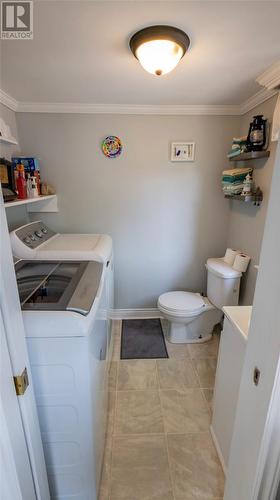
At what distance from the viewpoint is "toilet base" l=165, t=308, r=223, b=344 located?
2.32m

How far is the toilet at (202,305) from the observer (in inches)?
85.1

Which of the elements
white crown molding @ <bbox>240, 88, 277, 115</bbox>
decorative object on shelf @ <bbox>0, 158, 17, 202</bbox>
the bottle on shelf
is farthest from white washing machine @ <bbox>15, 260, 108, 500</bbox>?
white crown molding @ <bbox>240, 88, 277, 115</bbox>

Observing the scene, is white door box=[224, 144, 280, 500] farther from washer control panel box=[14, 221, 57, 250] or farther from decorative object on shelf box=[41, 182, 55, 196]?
decorative object on shelf box=[41, 182, 55, 196]

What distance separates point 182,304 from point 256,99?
71.9 inches

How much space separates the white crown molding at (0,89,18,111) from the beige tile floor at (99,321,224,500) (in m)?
2.34

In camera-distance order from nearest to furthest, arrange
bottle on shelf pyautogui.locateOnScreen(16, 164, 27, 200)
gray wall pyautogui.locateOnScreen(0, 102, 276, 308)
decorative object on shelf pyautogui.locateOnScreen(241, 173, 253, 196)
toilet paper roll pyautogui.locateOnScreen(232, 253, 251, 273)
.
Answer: bottle on shelf pyautogui.locateOnScreen(16, 164, 27, 200)
decorative object on shelf pyautogui.locateOnScreen(241, 173, 253, 196)
toilet paper roll pyautogui.locateOnScreen(232, 253, 251, 273)
gray wall pyautogui.locateOnScreen(0, 102, 276, 308)

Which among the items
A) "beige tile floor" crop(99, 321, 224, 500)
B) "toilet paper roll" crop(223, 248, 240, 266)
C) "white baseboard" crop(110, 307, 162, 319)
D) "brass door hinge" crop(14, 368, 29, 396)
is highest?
"brass door hinge" crop(14, 368, 29, 396)

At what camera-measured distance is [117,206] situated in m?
A: 2.45

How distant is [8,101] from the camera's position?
1996mm

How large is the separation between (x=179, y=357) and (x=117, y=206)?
61.3 inches

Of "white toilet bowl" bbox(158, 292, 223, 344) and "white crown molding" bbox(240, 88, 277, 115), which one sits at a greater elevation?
"white crown molding" bbox(240, 88, 277, 115)

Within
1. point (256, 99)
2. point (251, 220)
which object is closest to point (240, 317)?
point (251, 220)

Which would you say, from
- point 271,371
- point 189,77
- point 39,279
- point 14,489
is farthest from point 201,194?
point 14,489

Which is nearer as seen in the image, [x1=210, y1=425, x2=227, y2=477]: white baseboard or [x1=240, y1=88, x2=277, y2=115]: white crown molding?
[x1=210, y1=425, x2=227, y2=477]: white baseboard
